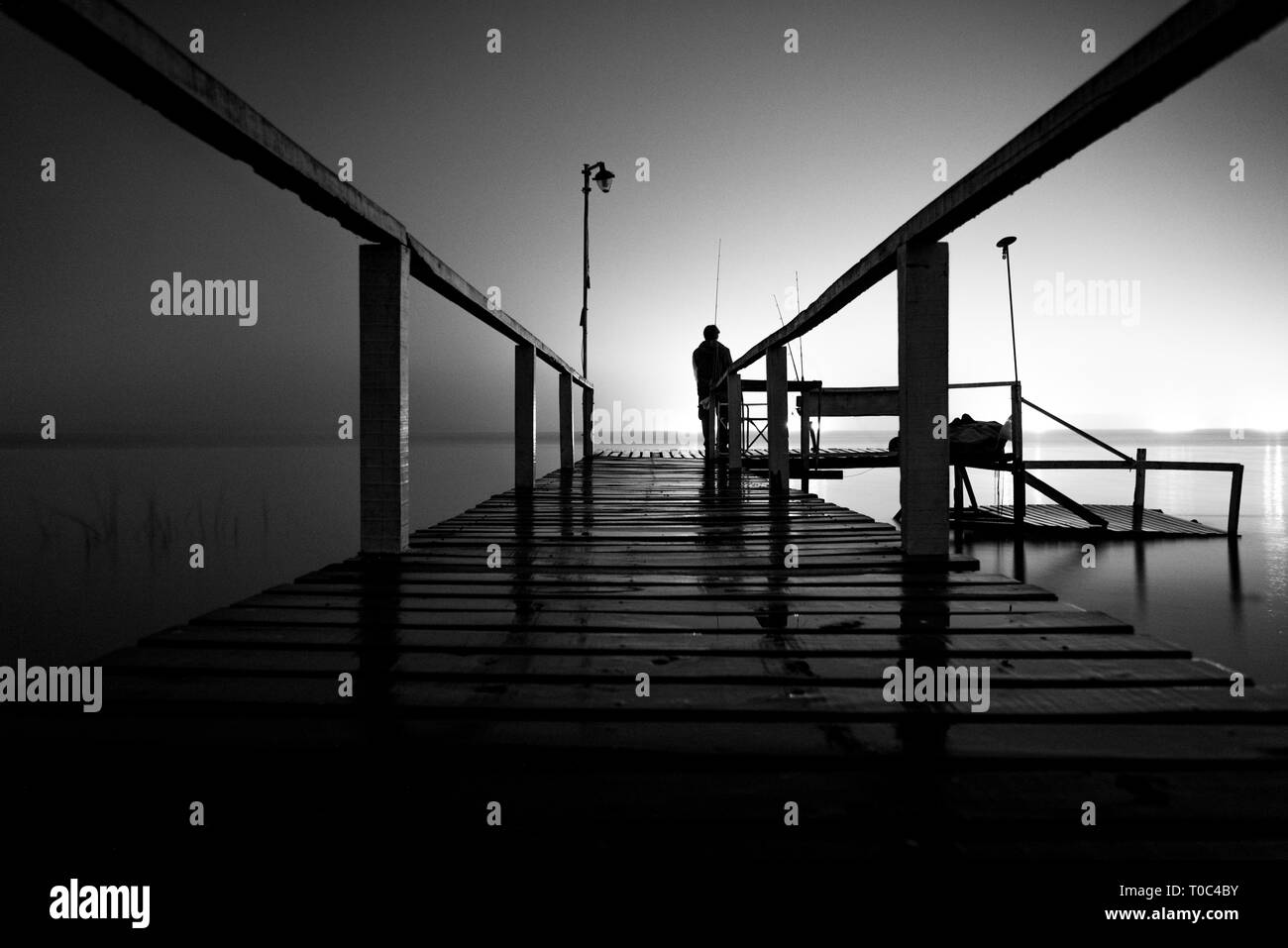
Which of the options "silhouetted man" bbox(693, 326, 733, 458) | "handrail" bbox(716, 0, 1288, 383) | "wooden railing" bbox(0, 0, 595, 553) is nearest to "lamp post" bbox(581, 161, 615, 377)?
"silhouetted man" bbox(693, 326, 733, 458)

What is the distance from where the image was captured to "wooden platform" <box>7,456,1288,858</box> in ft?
3.06

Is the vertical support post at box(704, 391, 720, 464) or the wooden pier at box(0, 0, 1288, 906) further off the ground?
the vertical support post at box(704, 391, 720, 464)

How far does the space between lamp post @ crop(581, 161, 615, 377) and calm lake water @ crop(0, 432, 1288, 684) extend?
19.6ft

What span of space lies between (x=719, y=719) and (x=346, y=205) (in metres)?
2.12

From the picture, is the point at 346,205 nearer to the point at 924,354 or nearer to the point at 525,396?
the point at 924,354

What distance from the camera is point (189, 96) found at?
151 centimetres

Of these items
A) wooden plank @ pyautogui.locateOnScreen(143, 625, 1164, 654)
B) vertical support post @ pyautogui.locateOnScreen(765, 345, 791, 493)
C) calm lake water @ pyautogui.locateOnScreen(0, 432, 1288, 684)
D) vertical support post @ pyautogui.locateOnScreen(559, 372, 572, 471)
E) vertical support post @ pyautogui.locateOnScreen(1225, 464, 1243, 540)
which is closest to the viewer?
wooden plank @ pyautogui.locateOnScreen(143, 625, 1164, 654)

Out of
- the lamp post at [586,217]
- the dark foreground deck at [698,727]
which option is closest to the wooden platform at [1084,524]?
the lamp post at [586,217]

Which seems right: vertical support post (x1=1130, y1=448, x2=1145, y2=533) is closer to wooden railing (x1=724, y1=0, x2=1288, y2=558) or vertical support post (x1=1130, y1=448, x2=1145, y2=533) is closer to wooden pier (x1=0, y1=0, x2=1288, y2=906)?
wooden railing (x1=724, y1=0, x2=1288, y2=558)

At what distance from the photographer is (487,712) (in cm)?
128
